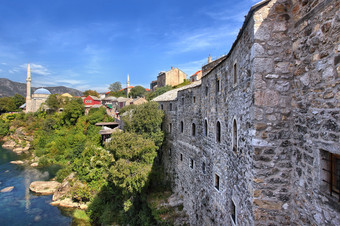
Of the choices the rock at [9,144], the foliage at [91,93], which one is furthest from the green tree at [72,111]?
the foliage at [91,93]

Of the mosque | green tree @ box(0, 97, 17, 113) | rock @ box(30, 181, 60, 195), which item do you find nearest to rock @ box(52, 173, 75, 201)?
rock @ box(30, 181, 60, 195)

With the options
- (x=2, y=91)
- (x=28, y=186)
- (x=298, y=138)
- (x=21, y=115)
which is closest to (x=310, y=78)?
(x=298, y=138)

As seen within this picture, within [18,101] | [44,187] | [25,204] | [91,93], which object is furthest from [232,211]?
[18,101]

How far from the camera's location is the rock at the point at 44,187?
21234 mm

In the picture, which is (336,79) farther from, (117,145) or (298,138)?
(117,145)

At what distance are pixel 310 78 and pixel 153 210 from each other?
43.6 feet

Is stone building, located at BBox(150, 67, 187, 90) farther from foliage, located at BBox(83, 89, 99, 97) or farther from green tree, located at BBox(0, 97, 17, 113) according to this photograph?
green tree, located at BBox(0, 97, 17, 113)

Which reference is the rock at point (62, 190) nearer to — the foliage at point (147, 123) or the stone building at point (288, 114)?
the foliage at point (147, 123)

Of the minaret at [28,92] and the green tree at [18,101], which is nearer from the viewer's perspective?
the minaret at [28,92]

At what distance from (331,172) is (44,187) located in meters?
26.1

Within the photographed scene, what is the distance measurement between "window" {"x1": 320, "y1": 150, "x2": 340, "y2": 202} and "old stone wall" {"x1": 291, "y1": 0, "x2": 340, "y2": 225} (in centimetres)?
1

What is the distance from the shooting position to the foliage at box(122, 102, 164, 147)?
1655 centimetres

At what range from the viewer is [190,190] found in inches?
480

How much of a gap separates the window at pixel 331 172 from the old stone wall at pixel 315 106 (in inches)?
0.5
